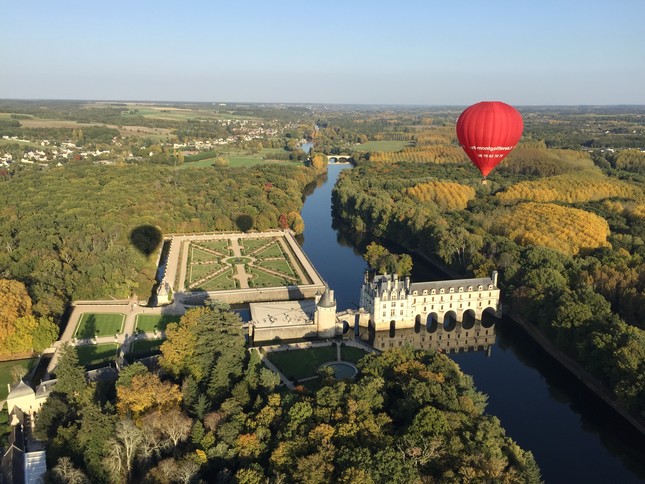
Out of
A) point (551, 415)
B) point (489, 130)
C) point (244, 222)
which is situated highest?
point (489, 130)

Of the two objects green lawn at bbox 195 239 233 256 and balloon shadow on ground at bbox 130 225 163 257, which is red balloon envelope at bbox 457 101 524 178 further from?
balloon shadow on ground at bbox 130 225 163 257

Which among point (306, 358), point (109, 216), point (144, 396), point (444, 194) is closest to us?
point (144, 396)

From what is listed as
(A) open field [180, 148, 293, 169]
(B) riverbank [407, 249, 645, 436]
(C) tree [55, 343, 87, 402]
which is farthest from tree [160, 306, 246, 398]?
(A) open field [180, 148, 293, 169]

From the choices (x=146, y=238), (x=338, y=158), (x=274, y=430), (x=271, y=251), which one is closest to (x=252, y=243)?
(x=271, y=251)

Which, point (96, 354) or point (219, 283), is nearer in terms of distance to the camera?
point (96, 354)

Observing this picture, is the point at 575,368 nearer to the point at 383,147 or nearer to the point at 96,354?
the point at 96,354

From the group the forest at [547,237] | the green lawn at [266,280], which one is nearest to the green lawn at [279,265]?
the green lawn at [266,280]
